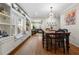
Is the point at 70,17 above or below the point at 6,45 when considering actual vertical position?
above

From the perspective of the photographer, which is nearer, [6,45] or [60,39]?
[6,45]

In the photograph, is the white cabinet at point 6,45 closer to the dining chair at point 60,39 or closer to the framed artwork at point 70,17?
the dining chair at point 60,39

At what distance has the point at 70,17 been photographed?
3826 millimetres

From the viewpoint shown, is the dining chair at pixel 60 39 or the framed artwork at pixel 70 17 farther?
the framed artwork at pixel 70 17

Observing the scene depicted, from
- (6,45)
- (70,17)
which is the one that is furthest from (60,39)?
(6,45)

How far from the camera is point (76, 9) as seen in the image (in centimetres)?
375

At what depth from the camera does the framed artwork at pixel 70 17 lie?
374 cm

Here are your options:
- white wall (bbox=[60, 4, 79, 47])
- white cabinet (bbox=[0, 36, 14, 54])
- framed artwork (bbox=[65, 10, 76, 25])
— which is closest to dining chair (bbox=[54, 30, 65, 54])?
white wall (bbox=[60, 4, 79, 47])

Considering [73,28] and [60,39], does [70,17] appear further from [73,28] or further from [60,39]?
[60,39]

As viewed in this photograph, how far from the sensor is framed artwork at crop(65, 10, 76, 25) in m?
3.74

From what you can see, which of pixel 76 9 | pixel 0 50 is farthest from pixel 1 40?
pixel 76 9

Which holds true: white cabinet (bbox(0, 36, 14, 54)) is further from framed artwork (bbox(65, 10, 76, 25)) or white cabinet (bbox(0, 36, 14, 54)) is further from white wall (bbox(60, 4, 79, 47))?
framed artwork (bbox(65, 10, 76, 25))

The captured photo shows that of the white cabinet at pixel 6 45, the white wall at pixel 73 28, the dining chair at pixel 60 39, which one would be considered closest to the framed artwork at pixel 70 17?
the white wall at pixel 73 28
